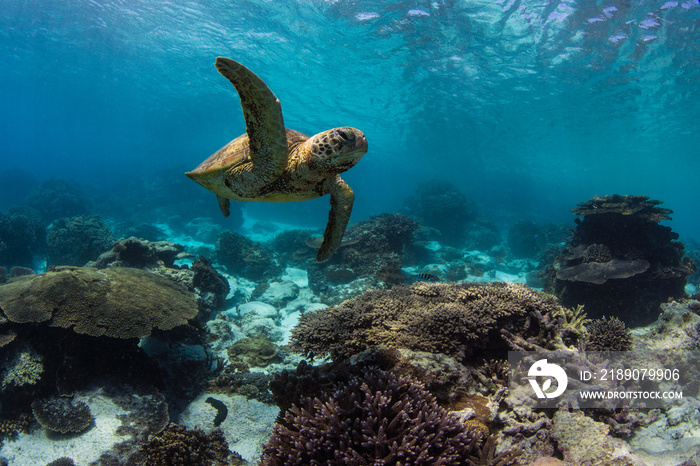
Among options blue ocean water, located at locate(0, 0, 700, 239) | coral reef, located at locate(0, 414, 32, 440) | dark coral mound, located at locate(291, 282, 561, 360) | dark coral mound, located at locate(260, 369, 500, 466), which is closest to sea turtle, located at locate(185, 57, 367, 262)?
dark coral mound, located at locate(291, 282, 561, 360)

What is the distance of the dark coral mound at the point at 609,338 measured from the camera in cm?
469

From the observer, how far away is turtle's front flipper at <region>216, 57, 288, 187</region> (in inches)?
105

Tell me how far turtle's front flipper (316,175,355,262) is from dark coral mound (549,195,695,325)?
23.8 feet

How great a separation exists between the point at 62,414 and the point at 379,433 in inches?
199

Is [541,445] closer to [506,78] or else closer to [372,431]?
[372,431]

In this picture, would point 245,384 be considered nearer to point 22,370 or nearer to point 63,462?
point 63,462

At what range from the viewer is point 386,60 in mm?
19406

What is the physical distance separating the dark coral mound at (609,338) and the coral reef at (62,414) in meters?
7.84

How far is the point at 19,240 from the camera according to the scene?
14250 mm

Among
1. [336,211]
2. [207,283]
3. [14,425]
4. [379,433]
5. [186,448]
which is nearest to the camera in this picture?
[379,433]

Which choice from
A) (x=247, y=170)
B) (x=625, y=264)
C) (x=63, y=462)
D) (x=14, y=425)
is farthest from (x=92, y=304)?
(x=625, y=264)

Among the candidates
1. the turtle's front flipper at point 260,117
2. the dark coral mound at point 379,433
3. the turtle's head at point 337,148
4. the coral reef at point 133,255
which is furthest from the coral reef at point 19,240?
the dark coral mound at point 379,433

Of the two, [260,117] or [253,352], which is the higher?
[260,117]

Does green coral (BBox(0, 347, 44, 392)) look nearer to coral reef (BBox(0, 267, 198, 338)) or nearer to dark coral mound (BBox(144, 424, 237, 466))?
coral reef (BBox(0, 267, 198, 338))
